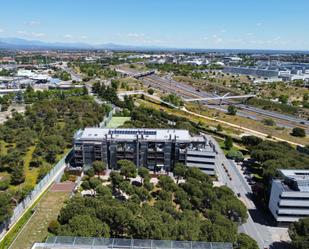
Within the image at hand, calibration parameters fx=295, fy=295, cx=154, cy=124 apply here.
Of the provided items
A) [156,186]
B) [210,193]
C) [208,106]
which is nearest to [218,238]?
[210,193]

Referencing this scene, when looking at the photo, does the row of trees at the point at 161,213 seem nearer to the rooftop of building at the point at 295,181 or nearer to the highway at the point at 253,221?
the highway at the point at 253,221

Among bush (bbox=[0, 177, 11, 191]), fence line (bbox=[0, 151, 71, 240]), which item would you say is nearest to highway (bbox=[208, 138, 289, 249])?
fence line (bbox=[0, 151, 71, 240])

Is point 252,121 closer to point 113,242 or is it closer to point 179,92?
point 179,92

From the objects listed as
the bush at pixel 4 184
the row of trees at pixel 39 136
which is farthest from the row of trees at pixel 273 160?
the bush at pixel 4 184

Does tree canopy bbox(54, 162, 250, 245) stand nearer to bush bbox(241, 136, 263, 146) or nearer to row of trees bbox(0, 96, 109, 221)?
row of trees bbox(0, 96, 109, 221)

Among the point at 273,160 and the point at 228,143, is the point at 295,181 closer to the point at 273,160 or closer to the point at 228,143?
the point at 273,160

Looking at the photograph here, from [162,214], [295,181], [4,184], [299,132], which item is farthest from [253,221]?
[299,132]
